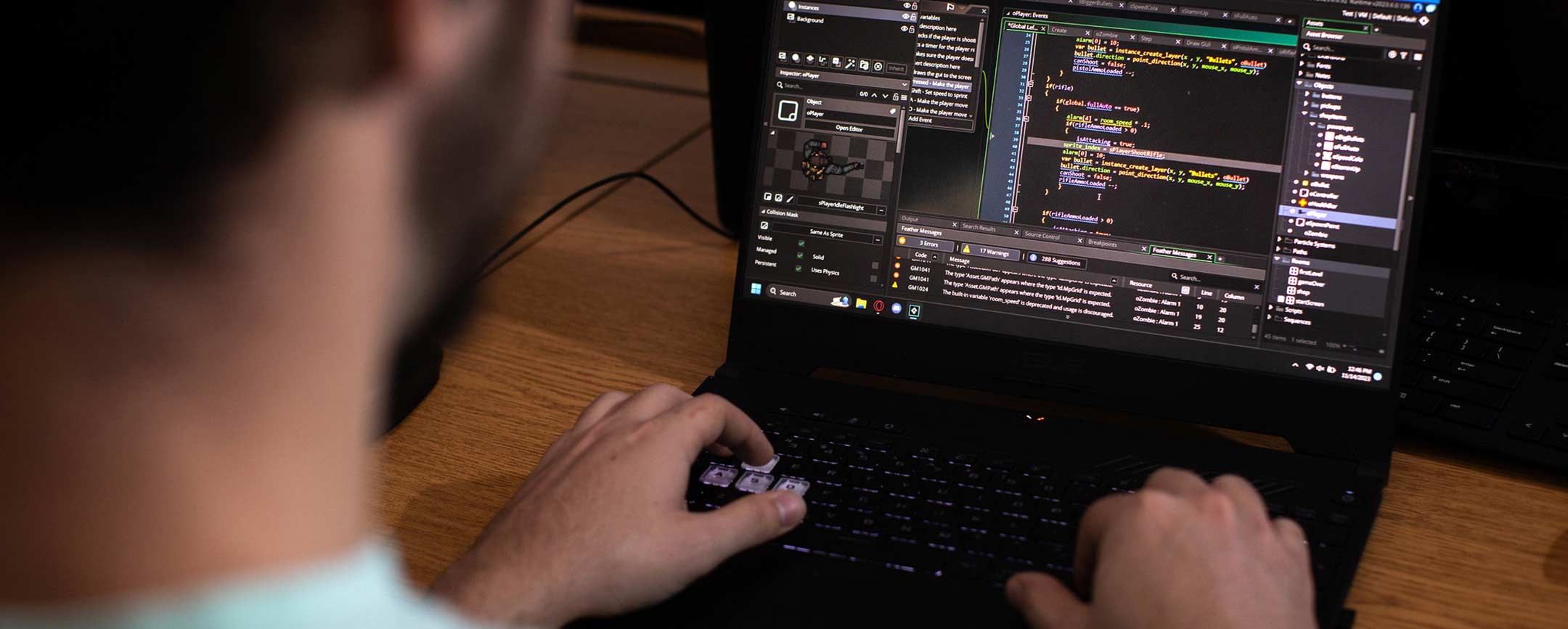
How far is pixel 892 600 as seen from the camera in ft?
2.19

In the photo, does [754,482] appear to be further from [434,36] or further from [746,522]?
[434,36]

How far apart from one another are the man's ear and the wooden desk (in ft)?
0.33

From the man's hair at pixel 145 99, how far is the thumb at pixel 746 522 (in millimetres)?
369

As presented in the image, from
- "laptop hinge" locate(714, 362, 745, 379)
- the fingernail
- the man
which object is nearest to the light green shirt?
the man

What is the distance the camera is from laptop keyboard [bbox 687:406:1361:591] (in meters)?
0.70

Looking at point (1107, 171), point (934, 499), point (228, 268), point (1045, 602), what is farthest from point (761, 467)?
point (228, 268)

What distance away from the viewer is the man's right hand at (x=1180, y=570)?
59 centimetres

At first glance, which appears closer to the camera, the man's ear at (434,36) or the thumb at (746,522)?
the man's ear at (434,36)

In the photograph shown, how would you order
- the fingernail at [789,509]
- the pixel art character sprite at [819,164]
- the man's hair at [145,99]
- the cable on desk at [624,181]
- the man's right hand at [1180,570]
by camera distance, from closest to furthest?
the man's hair at [145,99]
the man's right hand at [1180,570]
the fingernail at [789,509]
the pixel art character sprite at [819,164]
the cable on desk at [624,181]

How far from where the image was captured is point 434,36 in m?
0.39

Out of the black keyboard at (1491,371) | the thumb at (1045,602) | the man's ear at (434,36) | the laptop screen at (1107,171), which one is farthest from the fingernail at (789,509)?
the black keyboard at (1491,371)

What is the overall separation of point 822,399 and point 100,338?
571 millimetres

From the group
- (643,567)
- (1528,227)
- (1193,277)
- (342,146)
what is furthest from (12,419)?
(1528,227)

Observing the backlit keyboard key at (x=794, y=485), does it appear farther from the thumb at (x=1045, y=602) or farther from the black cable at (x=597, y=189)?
the black cable at (x=597, y=189)
